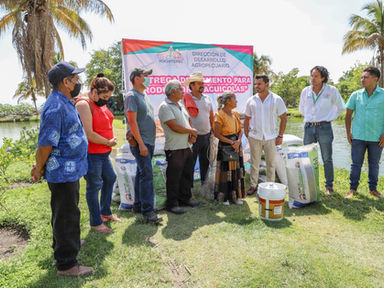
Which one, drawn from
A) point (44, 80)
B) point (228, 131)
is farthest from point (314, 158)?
point (44, 80)

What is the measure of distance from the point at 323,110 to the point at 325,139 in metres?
0.46

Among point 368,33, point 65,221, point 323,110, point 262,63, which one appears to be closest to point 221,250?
point 65,221

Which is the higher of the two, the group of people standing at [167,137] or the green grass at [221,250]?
the group of people standing at [167,137]

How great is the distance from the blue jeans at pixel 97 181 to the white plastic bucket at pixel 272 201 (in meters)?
1.92

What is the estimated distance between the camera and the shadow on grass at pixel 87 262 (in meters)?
2.18

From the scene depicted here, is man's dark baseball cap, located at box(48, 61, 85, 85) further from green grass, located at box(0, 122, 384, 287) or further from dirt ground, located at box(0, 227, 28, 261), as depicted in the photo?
dirt ground, located at box(0, 227, 28, 261)

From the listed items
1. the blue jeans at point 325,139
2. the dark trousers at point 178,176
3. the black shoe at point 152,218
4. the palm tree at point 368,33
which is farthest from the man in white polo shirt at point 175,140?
the palm tree at point 368,33

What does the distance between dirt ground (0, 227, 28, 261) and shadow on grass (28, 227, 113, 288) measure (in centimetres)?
57

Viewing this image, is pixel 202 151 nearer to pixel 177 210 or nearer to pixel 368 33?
pixel 177 210

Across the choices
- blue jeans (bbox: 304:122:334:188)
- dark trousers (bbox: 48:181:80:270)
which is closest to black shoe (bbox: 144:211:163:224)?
dark trousers (bbox: 48:181:80:270)

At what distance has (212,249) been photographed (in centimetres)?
270

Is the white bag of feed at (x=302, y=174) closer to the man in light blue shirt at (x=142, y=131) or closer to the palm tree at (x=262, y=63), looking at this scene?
the man in light blue shirt at (x=142, y=131)

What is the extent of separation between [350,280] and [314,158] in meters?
1.98

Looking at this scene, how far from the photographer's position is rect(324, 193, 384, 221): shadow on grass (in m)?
3.50
